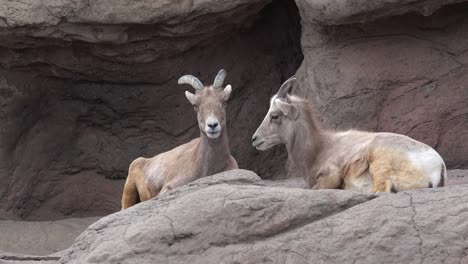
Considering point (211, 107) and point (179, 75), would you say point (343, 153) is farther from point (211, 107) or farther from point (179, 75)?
point (179, 75)

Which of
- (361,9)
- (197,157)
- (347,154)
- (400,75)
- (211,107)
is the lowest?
(347,154)

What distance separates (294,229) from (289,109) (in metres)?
2.81

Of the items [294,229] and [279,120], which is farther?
[279,120]

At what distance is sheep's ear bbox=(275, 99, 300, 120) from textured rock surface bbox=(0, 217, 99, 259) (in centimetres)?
362

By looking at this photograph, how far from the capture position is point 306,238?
7387 mm

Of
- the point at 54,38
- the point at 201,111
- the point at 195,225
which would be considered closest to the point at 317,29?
the point at 201,111

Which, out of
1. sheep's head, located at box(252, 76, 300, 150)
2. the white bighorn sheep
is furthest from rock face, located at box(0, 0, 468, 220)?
the white bighorn sheep

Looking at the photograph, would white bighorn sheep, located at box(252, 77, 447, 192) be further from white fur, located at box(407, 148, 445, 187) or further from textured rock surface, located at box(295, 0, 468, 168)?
textured rock surface, located at box(295, 0, 468, 168)

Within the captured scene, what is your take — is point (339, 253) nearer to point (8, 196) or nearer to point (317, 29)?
point (317, 29)

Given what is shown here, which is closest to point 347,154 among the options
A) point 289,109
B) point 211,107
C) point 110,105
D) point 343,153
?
point 343,153

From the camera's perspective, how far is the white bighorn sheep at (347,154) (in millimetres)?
8703

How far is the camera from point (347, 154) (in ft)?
31.1

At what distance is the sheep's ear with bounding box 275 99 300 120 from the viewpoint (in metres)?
10.2

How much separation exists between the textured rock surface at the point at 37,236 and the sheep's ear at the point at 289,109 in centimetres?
362
